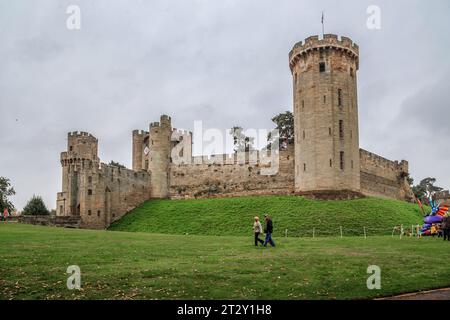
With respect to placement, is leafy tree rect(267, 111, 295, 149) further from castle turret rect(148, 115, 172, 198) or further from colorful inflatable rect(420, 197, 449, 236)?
colorful inflatable rect(420, 197, 449, 236)

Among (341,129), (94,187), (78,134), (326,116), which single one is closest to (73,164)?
(78,134)

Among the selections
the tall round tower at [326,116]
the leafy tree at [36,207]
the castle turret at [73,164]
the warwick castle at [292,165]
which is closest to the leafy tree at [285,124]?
the warwick castle at [292,165]

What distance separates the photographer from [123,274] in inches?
597

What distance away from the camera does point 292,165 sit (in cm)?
5031

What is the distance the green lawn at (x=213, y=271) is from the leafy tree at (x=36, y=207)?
159ft

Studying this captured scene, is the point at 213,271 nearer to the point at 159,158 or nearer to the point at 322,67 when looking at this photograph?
the point at 322,67

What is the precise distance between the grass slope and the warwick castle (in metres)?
2.70

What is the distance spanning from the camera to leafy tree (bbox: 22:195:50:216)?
2712 inches

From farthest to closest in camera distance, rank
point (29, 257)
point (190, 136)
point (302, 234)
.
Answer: point (190, 136) → point (302, 234) → point (29, 257)

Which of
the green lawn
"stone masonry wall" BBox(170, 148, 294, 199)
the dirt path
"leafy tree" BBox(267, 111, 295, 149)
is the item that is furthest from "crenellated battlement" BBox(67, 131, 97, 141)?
the dirt path

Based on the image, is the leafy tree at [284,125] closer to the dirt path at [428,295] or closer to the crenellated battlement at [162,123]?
the crenellated battlement at [162,123]
